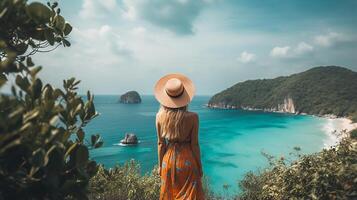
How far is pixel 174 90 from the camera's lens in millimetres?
4578

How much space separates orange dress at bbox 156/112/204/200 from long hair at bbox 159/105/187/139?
0.10 metres

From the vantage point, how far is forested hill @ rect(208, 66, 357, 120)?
91.6 meters

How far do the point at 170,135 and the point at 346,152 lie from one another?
9.60 ft

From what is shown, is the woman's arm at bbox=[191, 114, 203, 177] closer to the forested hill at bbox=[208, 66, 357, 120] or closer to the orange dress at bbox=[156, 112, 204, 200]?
the orange dress at bbox=[156, 112, 204, 200]

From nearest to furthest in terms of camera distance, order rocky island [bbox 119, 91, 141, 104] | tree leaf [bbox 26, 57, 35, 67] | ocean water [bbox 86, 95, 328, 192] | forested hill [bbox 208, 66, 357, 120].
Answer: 1. tree leaf [bbox 26, 57, 35, 67]
2. ocean water [bbox 86, 95, 328, 192]
3. forested hill [bbox 208, 66, 357, 120]
4. rocky island [bbox 119, 91, 141, 104]

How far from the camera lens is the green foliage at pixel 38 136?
4.83 ft

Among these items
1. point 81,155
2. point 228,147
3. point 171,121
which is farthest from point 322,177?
point 228,147

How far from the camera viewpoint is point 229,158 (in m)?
43.6

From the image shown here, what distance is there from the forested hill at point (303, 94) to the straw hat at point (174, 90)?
75322 mm

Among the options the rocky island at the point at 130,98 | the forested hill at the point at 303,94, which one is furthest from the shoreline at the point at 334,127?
the rocky island at the point at 130,98

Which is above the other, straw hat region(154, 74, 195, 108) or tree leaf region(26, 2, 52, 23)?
tree leaf region(26, 2, 52, 23)

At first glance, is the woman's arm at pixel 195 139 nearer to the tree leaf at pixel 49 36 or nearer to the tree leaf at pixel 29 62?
the tree leaf at pixel 49 36

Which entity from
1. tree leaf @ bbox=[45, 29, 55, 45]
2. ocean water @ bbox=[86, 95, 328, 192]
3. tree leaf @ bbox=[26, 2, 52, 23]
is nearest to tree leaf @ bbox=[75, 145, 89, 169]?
tree leaf @ bbox=[26, 2, 52, 23]

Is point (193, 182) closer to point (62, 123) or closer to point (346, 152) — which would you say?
point (346, 152)
